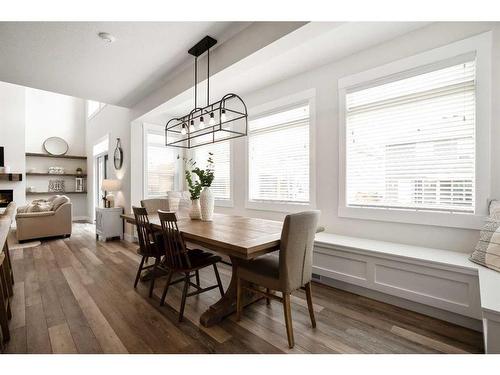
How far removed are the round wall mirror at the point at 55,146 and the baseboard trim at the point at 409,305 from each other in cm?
866

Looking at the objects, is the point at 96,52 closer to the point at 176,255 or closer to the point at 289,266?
the point at 176,255

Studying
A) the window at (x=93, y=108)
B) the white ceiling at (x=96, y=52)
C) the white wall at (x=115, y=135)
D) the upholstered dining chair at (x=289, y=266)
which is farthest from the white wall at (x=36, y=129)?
the upholstered dining chair at (x=289, y=266)

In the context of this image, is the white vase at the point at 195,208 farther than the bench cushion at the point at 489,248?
Yes

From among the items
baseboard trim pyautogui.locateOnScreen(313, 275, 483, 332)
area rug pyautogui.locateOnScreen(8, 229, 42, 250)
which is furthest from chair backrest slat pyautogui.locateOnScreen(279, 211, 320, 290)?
area rug pyautogui.locateOnScreen(8, 229, 42, 250)

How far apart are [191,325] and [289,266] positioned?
1005 millimetres

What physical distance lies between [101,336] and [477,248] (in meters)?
3.09

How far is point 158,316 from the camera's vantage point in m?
2.20

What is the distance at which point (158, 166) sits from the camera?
17.9ft

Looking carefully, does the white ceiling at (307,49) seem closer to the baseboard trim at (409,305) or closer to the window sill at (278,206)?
the window sill at (278,206)

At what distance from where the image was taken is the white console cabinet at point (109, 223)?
5043mm

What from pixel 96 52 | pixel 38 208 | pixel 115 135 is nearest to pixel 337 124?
pixel 96 52

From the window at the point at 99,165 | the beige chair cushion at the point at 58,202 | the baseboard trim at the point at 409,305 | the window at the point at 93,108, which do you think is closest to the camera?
the baseboard trim at the point at 409,305
